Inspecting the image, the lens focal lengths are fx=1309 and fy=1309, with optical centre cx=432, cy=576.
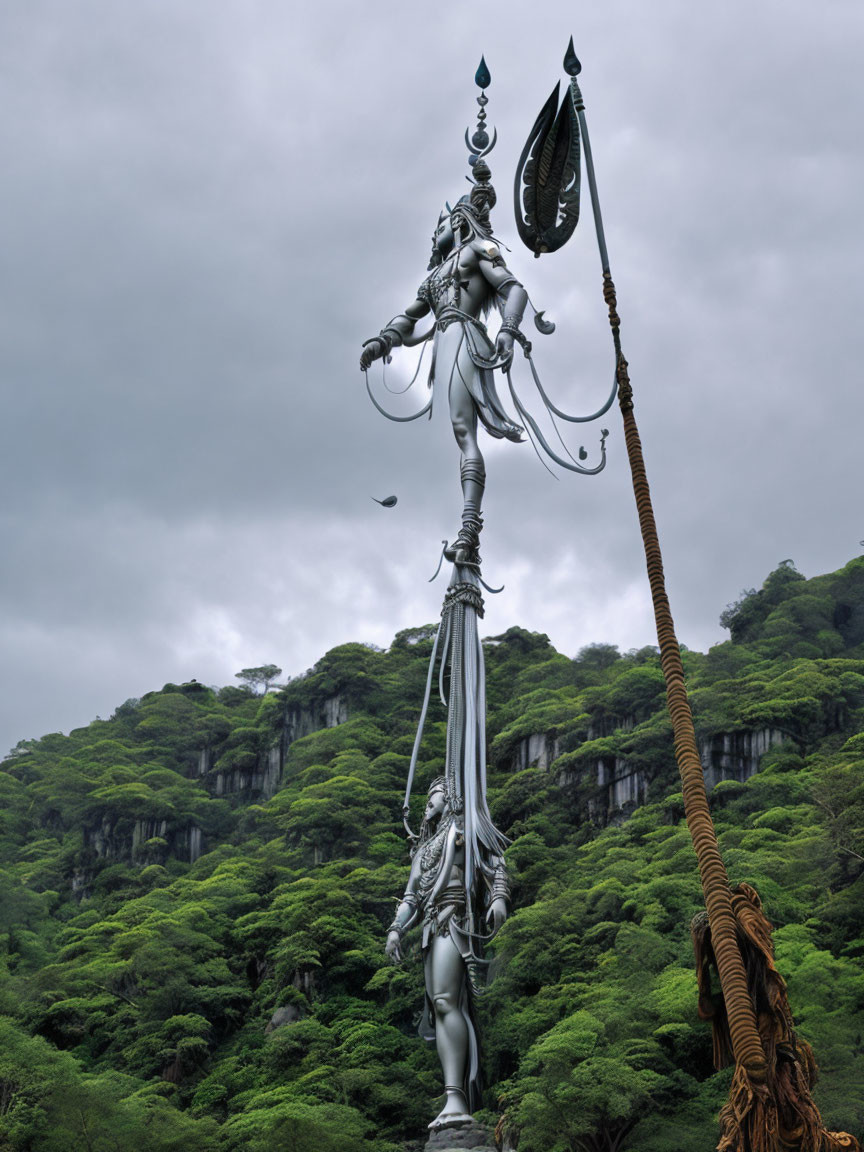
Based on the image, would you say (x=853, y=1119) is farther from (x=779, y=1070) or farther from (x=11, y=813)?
(x=11, y=813)

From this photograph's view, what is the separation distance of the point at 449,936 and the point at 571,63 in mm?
6504

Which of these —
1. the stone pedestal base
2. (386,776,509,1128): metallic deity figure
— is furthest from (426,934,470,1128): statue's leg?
the stone pedestal base

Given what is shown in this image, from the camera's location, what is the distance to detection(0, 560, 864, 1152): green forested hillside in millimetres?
13641

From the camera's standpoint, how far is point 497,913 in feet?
32.9

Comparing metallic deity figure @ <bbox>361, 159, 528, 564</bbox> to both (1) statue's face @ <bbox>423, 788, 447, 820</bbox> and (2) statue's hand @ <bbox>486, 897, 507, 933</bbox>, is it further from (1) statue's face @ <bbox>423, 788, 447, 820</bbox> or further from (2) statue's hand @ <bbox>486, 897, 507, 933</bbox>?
(2) statue's hand @ <bbox>486, 897, 507, 933</bbox>

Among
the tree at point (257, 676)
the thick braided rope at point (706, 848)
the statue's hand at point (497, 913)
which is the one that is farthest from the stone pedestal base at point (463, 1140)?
the tree at point (257, 676)

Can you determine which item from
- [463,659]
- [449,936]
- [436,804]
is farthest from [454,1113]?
[463,659]

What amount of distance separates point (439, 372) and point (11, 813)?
25.1m

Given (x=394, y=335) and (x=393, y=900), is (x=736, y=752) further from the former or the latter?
(x=394, y=335)

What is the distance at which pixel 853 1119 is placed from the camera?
1176 cm

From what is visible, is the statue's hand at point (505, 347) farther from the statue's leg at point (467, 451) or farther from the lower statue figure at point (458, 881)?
the lower statue figure at point (458, 881)

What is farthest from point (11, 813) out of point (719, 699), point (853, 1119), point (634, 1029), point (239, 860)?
point (853, 1119)

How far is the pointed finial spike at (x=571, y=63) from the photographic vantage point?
249 inches

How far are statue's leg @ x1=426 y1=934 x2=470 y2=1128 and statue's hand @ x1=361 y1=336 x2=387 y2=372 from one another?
548 cm
